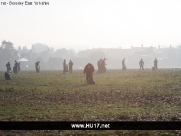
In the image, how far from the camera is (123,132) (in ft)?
26.2

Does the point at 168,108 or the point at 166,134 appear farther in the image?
the point at 168,108

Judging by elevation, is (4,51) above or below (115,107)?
above

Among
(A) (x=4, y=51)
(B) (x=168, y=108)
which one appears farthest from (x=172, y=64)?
(B) (x=168, y=108)

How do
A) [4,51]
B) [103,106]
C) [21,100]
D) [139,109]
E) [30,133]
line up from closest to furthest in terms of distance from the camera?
[30,133] → [139,109] → [103,106] → [21,100] → [4,51]

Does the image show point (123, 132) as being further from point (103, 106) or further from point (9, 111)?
point (9, 111)

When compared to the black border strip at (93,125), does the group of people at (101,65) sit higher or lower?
higher

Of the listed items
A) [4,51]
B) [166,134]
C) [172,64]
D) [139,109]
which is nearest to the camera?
[166,134]

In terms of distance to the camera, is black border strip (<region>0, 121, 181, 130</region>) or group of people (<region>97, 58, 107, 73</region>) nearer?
black border strip (<region>0, 121, 181, 130</region>)

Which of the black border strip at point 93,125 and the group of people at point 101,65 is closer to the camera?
the black border strip at point 93,125

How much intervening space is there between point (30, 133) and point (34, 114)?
8.04 feet

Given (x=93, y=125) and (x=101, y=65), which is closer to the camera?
(x=93, y=125)

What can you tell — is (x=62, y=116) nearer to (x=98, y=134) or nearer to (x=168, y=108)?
Result: (x=98, y=134)

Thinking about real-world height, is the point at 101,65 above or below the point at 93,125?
above

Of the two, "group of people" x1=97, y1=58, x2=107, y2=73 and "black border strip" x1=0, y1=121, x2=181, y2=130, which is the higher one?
"group of people" x1=97, y1=58, x2=107, y2=73
